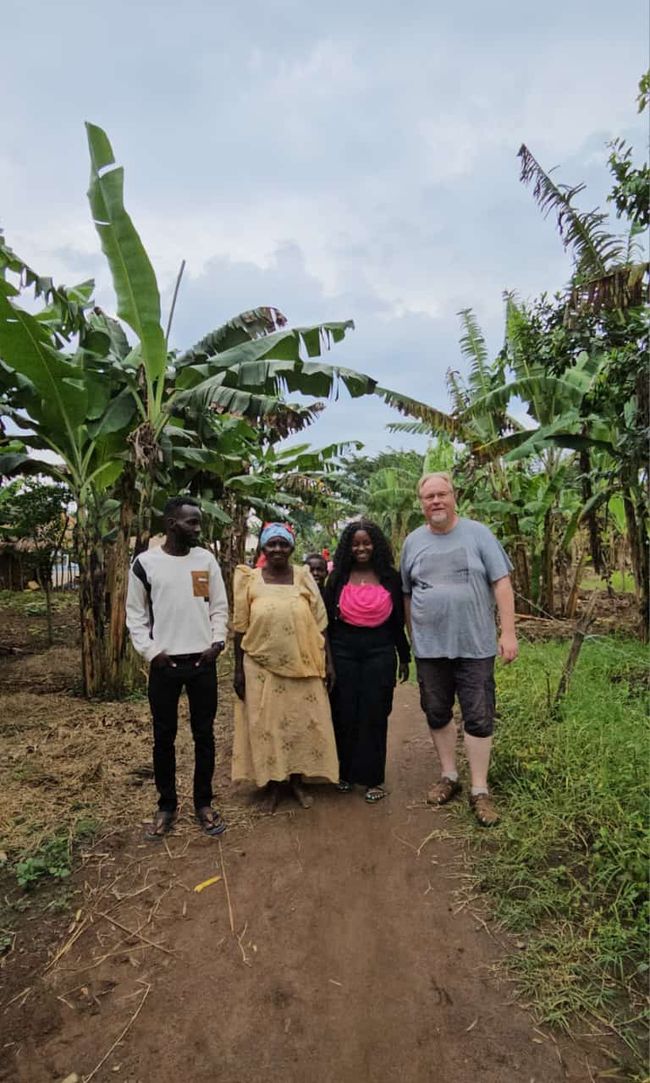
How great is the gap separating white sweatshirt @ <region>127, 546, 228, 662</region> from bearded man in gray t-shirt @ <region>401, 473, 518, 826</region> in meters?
1.24

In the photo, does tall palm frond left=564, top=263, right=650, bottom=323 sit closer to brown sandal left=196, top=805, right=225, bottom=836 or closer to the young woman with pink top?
the young woman with pink top

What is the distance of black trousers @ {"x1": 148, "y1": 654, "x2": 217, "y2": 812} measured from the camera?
329 centimetres

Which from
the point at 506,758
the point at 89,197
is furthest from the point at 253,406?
the point at 506,758

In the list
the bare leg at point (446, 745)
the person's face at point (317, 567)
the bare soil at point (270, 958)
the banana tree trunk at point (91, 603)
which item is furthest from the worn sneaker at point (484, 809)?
the banana tree trunk at point (91, 603)

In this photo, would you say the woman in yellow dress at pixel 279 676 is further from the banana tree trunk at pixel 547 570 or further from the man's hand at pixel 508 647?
the banana tree trunk at pixel 547 570

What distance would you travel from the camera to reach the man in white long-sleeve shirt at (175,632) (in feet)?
10.8

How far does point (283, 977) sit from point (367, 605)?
6.39 ft

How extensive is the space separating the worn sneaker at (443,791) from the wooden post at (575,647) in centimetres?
101

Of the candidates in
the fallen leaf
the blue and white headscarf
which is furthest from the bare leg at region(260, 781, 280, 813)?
the blue and white headscarf

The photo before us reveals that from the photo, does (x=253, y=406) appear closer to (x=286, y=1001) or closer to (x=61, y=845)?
(x=61, y=845)

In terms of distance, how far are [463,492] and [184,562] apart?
7509 millimetres

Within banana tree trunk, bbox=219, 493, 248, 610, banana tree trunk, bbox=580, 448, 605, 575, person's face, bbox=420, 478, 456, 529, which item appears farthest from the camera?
banana tree trunk, bbox=219, 493, 248, 610

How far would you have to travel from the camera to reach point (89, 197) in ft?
17.2

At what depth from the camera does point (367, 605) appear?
12.5 ft
